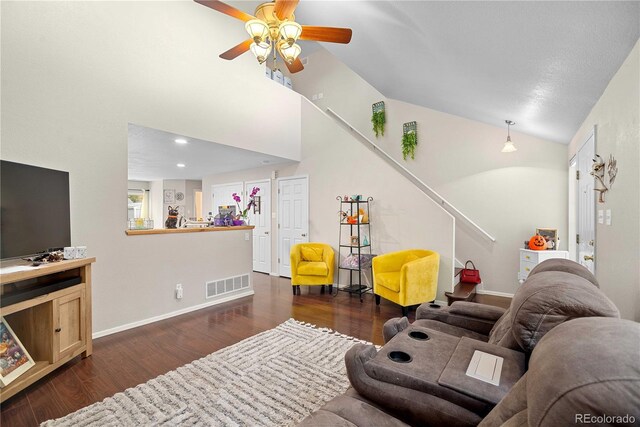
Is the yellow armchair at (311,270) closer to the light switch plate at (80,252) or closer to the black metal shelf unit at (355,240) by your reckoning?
the black metal shelf unit at (355,240)

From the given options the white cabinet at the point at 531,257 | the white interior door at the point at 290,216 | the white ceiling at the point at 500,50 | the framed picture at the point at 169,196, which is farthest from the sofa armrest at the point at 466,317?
the framed picture at the point at 169,196

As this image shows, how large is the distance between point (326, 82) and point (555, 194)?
5003mm

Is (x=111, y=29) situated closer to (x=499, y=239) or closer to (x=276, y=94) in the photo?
(x=276, y=94)

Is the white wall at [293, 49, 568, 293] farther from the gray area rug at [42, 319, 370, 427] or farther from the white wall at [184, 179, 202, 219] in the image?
the white wall at [184, 179, 202, 219]

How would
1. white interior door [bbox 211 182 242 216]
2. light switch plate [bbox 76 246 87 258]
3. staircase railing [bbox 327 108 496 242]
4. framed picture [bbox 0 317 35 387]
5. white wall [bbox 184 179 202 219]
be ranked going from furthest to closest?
white wall [bbox 184 179 202 219], white interior door [bbox 211 182 242 216], staircase railing [bbox 327 108 496 242], light switch plate [bbox 76 246 87 258], framed picture [bbox 0 317 35 387]

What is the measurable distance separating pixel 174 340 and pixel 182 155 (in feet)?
10.5

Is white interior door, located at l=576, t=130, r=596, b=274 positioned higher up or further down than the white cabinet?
higher up

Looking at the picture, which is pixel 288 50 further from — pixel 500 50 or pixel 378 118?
pixel 378 118

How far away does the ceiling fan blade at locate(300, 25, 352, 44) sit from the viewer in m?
2.55

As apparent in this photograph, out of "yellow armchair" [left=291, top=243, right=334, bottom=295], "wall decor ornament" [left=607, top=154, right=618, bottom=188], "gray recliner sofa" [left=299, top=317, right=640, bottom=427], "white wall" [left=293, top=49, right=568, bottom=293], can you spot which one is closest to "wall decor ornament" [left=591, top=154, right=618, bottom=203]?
"wall decor ornament" [left=607, top=154, right=618, bottom=188]

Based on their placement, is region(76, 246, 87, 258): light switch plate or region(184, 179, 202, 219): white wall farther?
region(184, 179, 202, 219): white wall

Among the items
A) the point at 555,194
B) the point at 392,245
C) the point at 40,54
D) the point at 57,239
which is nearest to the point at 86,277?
the point at 57,239

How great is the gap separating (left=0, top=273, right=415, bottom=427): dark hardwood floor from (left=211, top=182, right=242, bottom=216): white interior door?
2.86 m

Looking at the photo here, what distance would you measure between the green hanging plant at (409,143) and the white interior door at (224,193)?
3.74 meters
